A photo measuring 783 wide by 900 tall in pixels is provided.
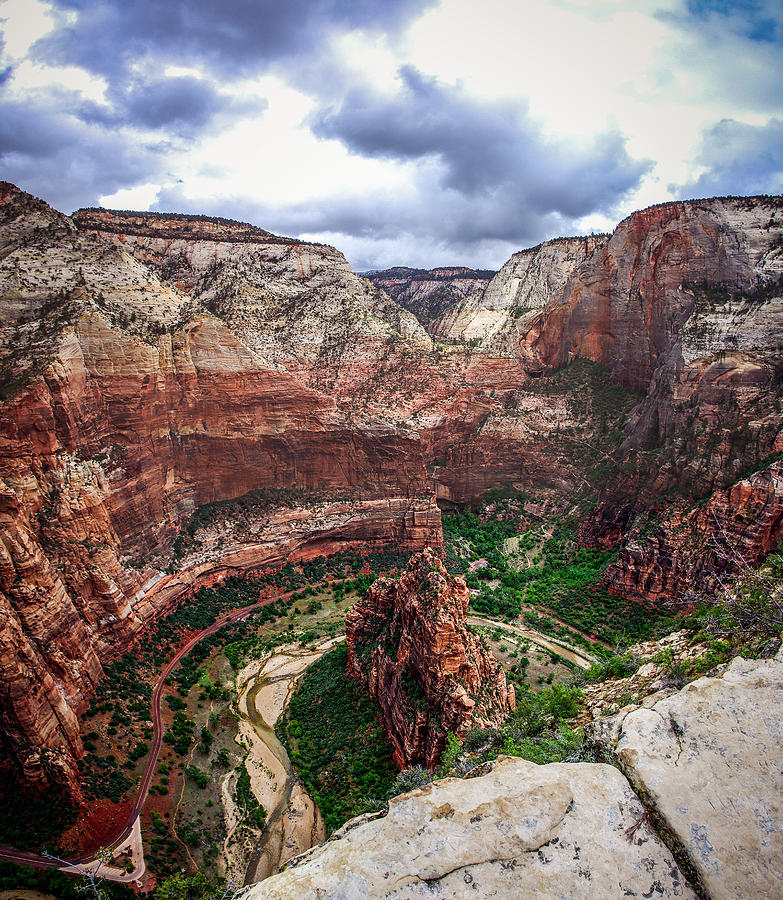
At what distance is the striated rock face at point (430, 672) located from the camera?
2348 cm

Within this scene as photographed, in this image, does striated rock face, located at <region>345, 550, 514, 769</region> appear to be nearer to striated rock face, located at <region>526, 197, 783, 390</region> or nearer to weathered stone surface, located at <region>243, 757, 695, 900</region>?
weathered stone surface, located at <region>243, 757, 695, 900</region>

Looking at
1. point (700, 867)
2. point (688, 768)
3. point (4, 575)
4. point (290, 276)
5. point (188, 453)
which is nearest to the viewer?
point (700, 867)

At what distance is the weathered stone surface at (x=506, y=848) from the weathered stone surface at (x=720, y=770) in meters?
0.39

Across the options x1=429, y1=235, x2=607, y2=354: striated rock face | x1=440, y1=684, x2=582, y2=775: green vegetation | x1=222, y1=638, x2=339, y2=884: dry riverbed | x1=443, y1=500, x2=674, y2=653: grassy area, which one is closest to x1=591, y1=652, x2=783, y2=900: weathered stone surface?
x1=440, y1=684, x2=582, y2=775: green vegetation

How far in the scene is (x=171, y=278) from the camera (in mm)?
65562

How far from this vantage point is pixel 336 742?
29891 millimetres

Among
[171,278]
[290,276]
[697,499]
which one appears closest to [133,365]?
[171,278]

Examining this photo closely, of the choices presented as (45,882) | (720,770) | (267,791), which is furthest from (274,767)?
(720,770)

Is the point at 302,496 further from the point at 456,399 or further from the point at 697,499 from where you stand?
the point at 697,499

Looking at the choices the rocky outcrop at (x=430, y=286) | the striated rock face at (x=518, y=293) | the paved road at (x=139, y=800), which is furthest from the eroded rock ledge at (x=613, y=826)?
the rocky outcrop at (x=430, y=286)

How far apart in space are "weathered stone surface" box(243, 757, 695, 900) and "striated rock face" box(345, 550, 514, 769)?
15255mm

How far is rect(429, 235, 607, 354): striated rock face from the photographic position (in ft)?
268

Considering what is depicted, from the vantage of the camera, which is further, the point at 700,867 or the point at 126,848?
→ the point at 126,848

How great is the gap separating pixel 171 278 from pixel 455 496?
42.9 meters
